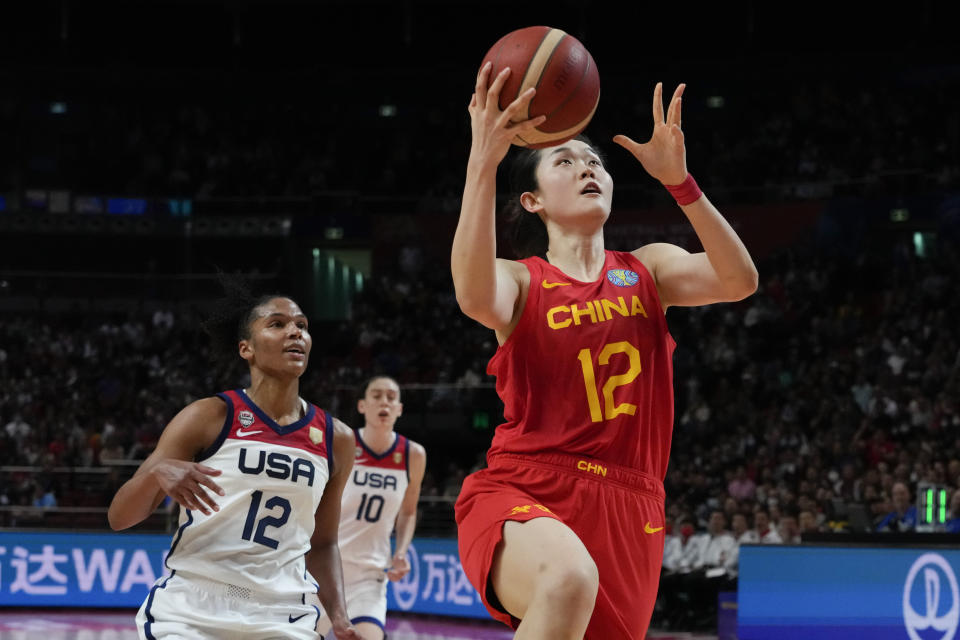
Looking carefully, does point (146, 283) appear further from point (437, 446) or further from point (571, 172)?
point (571, 172)

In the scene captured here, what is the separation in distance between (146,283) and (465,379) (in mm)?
7285

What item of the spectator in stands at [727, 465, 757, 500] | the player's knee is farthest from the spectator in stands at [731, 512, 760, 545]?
the player's knee

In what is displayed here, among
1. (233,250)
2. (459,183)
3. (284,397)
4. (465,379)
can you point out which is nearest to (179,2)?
(233,250)

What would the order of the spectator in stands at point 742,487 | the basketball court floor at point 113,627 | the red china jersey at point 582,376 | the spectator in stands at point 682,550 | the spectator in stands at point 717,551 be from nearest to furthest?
the red china jersey at point 582,376, the basketball court floor at point 113,627, the spectator in stands at point 717,551, the spectator in stands at point 682,550, the spectator in stands at point 742,487

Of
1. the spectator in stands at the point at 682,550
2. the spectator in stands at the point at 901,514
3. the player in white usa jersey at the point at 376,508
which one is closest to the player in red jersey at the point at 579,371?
the player in white usa jersey at the point at 376,508

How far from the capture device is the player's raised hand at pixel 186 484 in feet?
12.5

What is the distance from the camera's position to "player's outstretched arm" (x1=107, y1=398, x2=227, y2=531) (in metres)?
3.84

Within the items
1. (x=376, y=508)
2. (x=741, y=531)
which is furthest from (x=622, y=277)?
(x=741, y=531)

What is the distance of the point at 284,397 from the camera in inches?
180

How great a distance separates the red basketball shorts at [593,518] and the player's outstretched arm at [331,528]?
1.11 m

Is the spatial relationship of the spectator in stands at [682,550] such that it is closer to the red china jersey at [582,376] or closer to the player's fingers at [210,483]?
the red china jersey at [582,376]

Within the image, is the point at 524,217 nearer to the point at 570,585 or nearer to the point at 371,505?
the point at 570,585

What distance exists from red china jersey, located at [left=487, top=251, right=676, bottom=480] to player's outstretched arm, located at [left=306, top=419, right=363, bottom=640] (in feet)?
3.63

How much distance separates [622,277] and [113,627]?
964 cm
